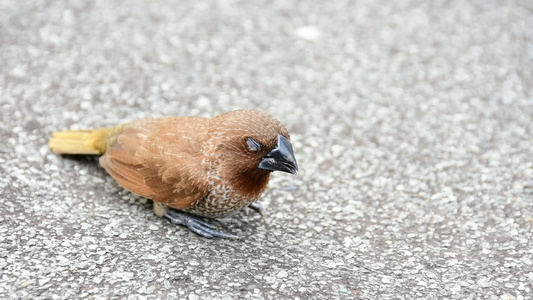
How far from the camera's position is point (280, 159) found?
141 inches

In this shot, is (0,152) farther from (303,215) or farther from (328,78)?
(328,78)

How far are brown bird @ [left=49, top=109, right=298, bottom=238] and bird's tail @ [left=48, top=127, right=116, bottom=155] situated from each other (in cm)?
20

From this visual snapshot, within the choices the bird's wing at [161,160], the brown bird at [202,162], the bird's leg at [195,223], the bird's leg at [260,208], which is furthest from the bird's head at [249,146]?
the bird's leg at [260,208]

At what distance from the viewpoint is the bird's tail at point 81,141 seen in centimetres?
420

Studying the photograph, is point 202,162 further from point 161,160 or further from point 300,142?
point 300,142

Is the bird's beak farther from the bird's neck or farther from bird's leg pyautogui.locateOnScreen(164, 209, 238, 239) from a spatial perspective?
bird's leg pyautogui.locateOnScreen(164, 209, 238, 239)

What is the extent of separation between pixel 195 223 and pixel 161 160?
433 millimetres

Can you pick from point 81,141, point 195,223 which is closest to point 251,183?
point 195,223

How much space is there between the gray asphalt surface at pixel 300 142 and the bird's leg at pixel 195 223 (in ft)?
0.16

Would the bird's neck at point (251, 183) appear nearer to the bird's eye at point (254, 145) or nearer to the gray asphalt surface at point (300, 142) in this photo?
the bird's eye at point (254, 145)

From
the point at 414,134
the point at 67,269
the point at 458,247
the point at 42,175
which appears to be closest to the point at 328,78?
the point at 414,134

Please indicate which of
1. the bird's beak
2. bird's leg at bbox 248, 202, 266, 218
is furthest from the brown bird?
bird's leg at bbox 248, 202, 266, 218

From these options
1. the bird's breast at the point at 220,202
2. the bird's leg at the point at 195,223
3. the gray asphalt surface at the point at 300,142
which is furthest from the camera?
the bird's leg at the point at 195,223

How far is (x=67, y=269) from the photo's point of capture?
3.38m
